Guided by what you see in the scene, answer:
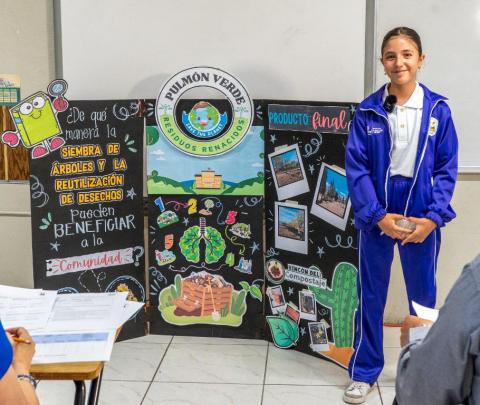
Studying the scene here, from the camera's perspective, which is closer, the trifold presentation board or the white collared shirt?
the white collared shirt

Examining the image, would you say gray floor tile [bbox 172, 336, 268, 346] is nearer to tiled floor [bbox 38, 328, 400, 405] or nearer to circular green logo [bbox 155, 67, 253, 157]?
tiled floor [bbox 38, 328, 400, 405]

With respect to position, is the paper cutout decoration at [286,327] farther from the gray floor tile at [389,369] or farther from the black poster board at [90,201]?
the black poster board at [90,201]

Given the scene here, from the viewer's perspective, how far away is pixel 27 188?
4227mm

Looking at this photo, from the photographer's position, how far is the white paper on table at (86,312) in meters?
1.86

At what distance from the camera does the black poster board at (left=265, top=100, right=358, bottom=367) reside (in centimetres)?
365

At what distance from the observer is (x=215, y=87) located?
382 cm

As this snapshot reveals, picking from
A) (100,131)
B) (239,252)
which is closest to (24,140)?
(100,131)

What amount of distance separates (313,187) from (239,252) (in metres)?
0.58

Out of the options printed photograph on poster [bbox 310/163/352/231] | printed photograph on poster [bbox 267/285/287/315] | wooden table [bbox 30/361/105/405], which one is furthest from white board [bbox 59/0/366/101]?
wooden table [bbox 30/361/105/405]

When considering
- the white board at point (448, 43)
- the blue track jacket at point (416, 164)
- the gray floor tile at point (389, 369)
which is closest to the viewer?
the blue track jacket at point (416, 164)

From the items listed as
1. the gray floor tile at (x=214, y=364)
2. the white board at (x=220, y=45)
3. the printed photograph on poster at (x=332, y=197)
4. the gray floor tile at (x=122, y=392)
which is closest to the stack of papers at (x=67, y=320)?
the gray floor tile at (x=122, y=392)

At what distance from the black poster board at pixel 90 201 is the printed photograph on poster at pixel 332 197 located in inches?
38.4

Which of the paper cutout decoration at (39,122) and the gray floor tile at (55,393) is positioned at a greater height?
the paper cutout decoration at (39,122)

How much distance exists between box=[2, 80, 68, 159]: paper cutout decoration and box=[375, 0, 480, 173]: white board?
66.3 inches
